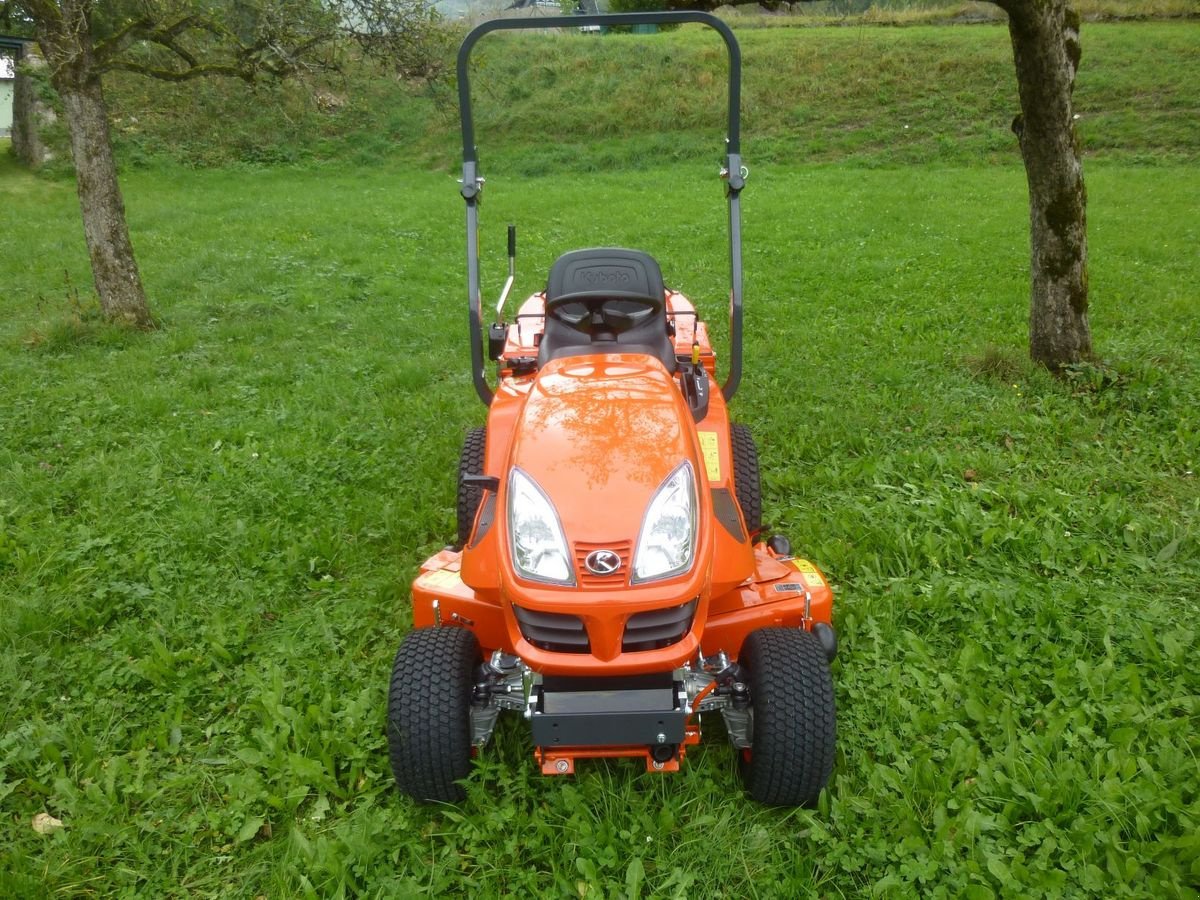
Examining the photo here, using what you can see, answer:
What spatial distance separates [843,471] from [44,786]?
377 centimetres

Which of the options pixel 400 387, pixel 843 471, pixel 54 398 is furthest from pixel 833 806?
pixel 54 398

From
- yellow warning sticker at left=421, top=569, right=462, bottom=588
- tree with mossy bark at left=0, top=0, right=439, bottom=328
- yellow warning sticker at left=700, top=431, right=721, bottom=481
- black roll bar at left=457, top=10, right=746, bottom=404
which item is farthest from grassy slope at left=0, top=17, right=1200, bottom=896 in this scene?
black roll bar at left=457, top=10, right=746, bottom=404

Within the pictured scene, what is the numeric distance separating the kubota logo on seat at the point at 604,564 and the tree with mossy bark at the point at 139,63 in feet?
20.7

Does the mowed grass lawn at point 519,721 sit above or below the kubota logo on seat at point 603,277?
below

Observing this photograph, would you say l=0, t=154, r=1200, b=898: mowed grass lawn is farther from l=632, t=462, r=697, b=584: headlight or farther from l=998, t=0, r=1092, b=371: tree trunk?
l=632, t=462, r=697, b=584: headlight

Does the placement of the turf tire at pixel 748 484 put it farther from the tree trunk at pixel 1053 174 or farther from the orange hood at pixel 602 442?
the tree trunk at pixel 1053 174

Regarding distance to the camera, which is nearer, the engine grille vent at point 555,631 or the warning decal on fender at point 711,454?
the engine grille vent at point 555,631

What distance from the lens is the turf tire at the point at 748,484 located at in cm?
376

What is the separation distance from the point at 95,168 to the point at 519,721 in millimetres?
6326

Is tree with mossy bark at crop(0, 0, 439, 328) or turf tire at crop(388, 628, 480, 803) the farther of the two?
tree with mossy bark at crop(0, 0, 439, 328)

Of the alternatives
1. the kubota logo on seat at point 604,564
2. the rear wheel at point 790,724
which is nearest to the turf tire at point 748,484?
the rear wheel at point 790,724

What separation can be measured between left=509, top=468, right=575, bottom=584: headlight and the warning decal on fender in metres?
0.89

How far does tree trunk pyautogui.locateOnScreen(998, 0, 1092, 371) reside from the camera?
16.5 ft

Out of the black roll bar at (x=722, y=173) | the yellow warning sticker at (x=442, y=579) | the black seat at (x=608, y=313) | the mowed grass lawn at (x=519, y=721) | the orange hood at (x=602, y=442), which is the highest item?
the black roll bar at (x=722, y=173)
